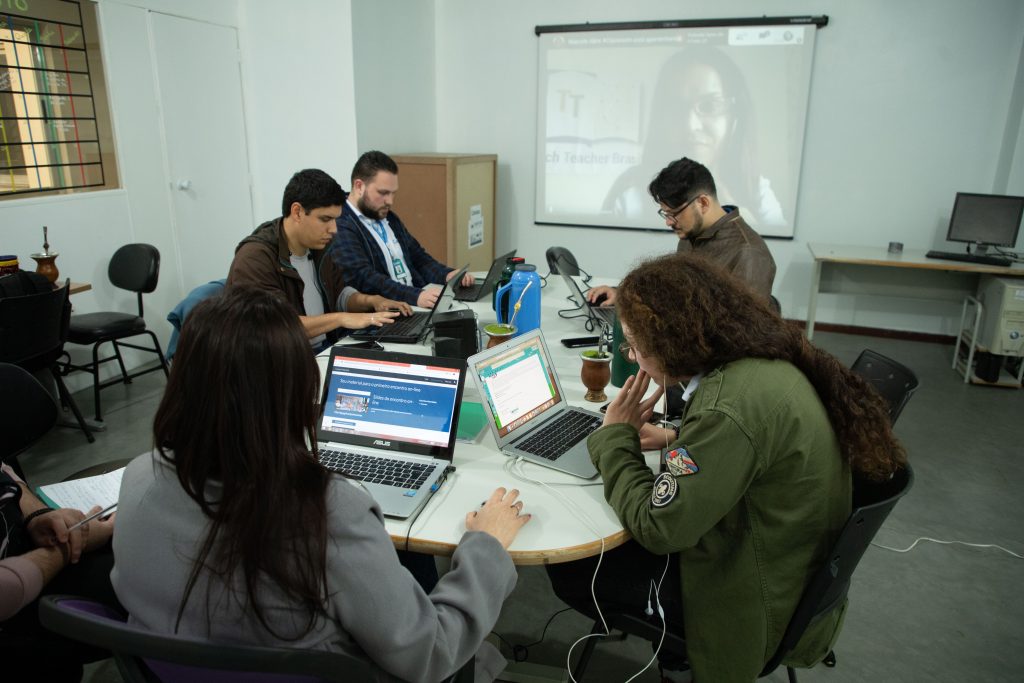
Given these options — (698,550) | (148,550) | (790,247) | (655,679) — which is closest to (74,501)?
(148,550)

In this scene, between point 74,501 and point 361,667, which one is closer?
point 361,667

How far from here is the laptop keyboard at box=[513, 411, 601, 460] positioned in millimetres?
1577

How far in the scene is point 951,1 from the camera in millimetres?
4398

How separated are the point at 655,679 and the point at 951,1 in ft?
15.7

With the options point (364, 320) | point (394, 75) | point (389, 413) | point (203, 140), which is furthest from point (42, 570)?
point (394, 75)

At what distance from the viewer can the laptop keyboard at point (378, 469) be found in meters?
1.43

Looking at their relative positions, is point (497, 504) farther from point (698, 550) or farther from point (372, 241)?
point (372, 241)

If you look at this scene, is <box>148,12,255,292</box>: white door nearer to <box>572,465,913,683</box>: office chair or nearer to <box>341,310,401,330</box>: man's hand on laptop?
<box>341,310,401,330</box>: man's hand on laptop

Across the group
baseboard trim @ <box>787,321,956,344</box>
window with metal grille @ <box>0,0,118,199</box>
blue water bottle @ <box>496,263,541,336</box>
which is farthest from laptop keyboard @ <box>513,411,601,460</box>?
baseboard trim @ <box>787,321,956,344</box>

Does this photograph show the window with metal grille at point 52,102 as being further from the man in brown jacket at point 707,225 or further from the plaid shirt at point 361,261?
the man in brown jacket at point 707,225

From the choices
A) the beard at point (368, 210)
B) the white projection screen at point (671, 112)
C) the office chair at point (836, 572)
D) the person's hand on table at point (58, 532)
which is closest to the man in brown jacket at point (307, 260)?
the beard at point (368, 210)

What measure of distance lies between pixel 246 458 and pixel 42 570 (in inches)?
32.7

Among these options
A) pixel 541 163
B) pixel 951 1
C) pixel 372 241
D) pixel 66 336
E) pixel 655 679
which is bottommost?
pixel 655 679

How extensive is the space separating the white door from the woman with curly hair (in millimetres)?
3853
